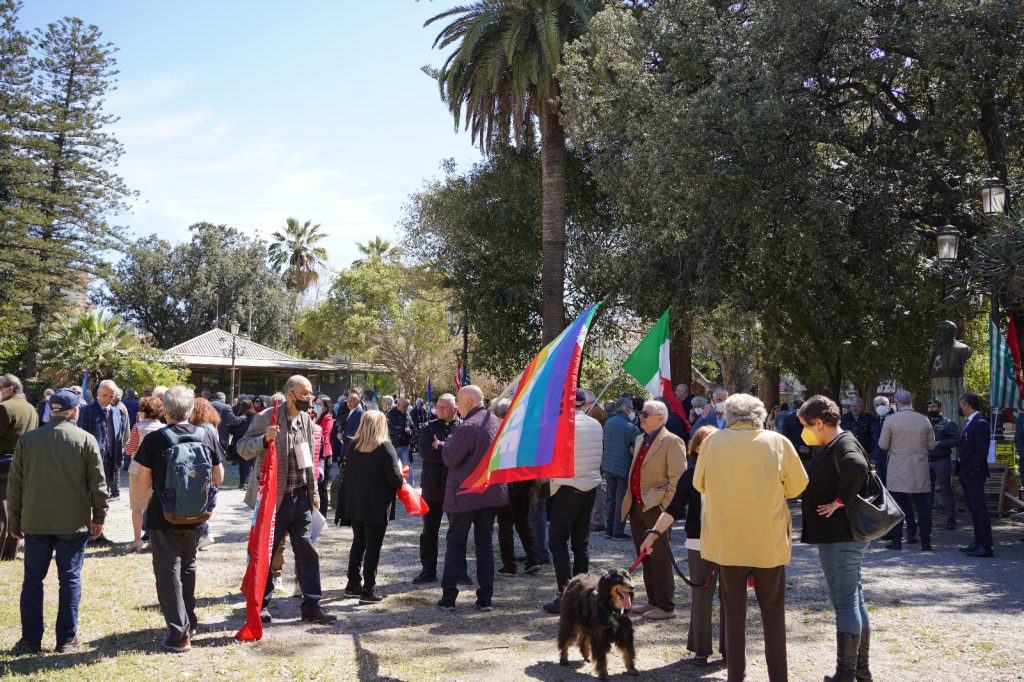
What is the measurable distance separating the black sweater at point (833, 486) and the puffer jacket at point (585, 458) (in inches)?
85.2

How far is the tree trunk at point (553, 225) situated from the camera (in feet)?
72.4

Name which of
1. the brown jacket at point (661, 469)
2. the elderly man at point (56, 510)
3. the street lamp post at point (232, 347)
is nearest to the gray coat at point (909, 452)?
the brown jacket at point (661, 469)

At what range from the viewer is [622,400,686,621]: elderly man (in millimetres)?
6848

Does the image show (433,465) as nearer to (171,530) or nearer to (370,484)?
(370,484)

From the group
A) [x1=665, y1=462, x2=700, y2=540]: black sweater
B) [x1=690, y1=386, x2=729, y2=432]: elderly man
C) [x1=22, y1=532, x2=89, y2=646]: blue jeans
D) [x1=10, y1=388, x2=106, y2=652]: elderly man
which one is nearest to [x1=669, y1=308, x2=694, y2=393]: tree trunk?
[x1=690, y1=386, x2=729, y2=432]: elderly man

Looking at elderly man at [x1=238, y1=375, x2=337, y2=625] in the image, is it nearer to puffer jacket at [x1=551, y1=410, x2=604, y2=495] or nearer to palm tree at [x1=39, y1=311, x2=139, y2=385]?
puffer jacket at [x1=551, y1=410, x2=604, y2=495]

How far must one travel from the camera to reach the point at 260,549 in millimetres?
6301

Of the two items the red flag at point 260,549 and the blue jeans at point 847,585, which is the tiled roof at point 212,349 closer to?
the red flag at point 260,549

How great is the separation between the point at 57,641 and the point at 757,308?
14.9 metres

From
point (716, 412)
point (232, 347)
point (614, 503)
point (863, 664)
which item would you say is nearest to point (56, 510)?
point (863, 664)

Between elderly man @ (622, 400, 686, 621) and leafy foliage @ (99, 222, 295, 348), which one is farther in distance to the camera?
leafy foliage @ (99, 222, 295, 348)

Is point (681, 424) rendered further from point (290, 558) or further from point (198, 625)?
point (198, 625)

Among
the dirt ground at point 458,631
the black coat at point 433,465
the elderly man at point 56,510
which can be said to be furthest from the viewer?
the black coat at point 433,465

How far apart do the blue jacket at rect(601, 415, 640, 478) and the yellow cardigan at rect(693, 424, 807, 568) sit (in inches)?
233
